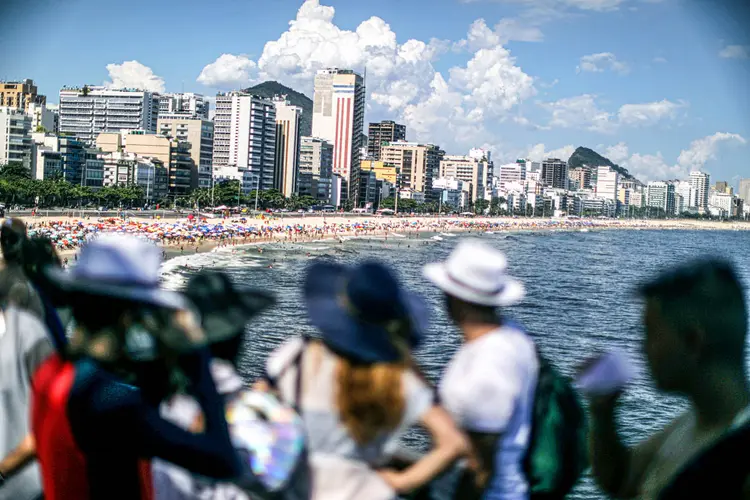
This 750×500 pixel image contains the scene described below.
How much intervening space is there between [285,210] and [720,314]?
99.3 meters

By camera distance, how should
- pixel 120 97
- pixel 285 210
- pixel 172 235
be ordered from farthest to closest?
pixel 120 97 < pixel 285 210 < pixel 172 235

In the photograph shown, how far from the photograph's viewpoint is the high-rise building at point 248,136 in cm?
10575

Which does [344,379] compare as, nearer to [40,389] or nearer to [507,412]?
[507,412]

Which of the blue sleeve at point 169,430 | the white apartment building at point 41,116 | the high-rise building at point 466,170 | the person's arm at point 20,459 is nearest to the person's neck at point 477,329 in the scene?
the blue sleeve at point 169,430

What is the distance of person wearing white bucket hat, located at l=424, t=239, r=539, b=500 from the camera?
1.87m

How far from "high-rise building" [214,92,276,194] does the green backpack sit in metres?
102

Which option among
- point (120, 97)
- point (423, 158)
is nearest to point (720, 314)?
point (120, 97)

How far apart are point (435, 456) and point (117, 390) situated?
69 cm

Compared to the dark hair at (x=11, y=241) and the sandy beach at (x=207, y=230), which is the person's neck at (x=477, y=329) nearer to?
the dark hair at (x=11, y=241)

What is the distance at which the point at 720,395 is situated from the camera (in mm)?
1653

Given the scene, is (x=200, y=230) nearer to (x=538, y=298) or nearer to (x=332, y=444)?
(x=538, y=298)

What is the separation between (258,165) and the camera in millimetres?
106125

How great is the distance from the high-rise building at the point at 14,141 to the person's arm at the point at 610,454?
2987 inches

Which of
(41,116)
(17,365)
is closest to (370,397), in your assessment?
(17,365)
